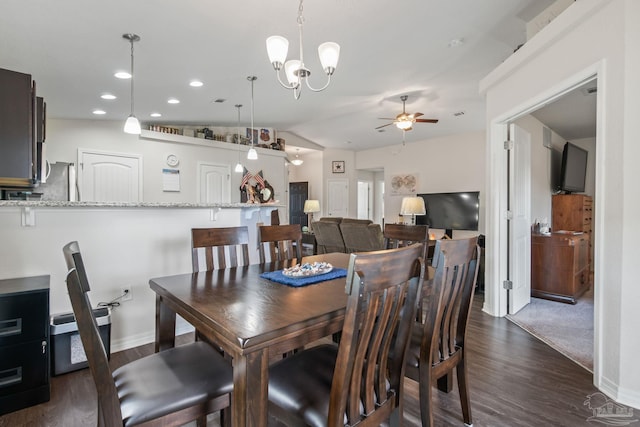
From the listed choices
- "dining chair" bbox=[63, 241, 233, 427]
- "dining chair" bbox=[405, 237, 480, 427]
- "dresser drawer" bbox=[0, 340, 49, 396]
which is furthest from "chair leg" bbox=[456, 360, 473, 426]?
"dresser drawer" bbox=[0, 340, 49, 396]

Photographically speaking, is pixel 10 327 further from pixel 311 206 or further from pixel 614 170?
pixel 311 206

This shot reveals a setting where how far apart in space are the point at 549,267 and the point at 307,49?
158 inches

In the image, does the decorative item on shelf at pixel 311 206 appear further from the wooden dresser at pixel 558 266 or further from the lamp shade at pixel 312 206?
the wooden dresser at pixel 558 266

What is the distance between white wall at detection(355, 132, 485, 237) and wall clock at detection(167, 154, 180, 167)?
16.1ft

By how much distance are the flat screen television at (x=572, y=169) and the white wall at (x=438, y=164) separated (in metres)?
1.60

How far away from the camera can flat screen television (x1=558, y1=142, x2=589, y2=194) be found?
4.82 meters

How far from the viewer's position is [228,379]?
133 centimetres

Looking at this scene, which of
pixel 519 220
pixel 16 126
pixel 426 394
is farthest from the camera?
pixel 519 220

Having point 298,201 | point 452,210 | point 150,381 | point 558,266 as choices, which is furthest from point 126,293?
point 298,201

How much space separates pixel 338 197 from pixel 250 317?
308 inches

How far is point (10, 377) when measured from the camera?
72.6 inches

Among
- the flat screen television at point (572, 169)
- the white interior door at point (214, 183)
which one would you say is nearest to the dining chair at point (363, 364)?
the flat screen television at point (572, 169)

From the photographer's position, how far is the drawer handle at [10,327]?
181 centimetres

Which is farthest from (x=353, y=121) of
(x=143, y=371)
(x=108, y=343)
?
(x=143, y=371)
